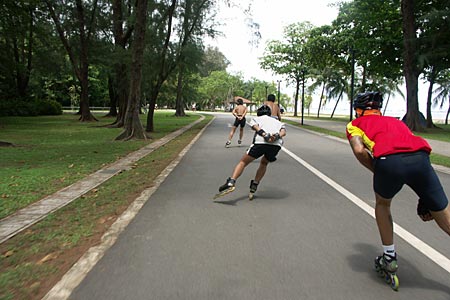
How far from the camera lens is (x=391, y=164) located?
3.12 m

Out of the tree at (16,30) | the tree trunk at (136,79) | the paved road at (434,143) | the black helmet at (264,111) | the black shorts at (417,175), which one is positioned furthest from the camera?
the tree at (16,30)

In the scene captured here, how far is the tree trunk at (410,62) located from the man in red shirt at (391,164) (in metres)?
23.7

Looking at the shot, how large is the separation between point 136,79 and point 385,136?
15.7 m

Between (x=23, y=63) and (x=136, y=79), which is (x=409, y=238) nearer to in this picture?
(x=136, y=79)

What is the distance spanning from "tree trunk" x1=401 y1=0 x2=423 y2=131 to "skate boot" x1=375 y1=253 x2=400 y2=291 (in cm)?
2378

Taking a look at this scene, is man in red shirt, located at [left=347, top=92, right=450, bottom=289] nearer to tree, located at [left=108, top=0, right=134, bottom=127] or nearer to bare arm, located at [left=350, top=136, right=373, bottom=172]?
bare arm, located at [left=350, top=136, right=373, bottom=172]

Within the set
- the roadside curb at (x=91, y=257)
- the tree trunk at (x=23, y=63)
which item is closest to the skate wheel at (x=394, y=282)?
the roadside curb at (x=91, y=257)

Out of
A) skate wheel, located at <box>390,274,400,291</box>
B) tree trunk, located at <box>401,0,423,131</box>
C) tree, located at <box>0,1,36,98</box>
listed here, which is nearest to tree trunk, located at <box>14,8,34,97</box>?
tree, located at <box>0,1,36,98</box>

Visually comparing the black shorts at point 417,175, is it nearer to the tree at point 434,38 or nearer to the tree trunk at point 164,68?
the tree trunk at point 164,68

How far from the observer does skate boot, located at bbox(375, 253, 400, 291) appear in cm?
320

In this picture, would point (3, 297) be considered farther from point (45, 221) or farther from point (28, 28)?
point (28, 28)

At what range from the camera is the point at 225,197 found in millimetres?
6566

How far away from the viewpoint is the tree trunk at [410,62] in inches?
970

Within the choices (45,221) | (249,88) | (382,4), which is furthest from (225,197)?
(249,88)
